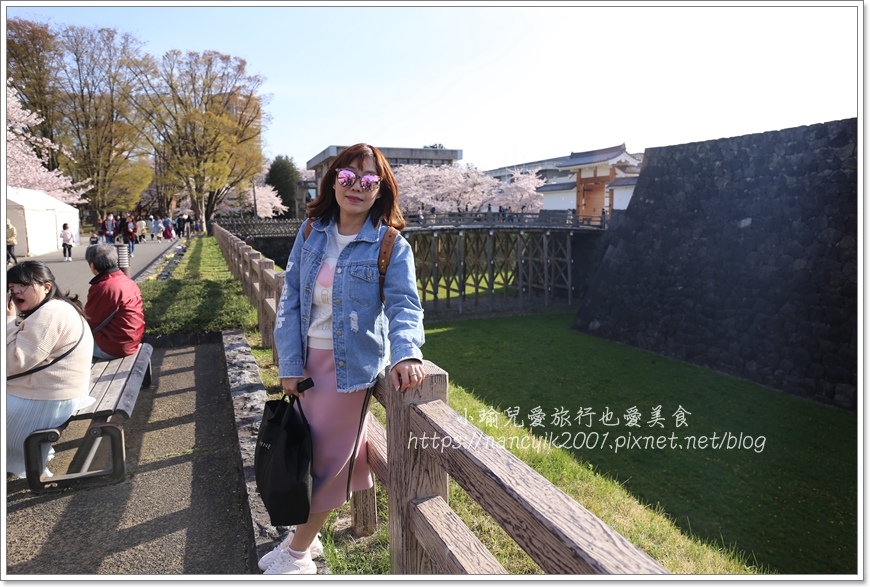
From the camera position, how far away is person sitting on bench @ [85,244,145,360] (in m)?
3.81

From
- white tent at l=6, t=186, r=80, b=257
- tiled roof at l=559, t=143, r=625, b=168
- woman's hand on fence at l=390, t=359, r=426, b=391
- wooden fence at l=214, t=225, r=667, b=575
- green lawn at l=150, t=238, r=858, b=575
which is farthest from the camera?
tiled roof at l=559, t=143, r=625, b=168

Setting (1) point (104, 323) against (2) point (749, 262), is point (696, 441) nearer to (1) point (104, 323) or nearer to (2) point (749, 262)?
(2) point (749, 262)

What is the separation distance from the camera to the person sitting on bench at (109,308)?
3.81 meters

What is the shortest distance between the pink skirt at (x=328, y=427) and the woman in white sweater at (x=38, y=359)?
164 centimetres

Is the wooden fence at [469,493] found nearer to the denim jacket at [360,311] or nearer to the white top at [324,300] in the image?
the denim jacket at [360,311]

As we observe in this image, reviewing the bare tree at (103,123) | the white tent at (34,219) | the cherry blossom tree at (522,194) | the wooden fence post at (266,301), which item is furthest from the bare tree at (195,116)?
the wooden fence post at (266,301)

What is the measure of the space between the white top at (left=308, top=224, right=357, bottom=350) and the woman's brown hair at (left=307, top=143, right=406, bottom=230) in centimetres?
14

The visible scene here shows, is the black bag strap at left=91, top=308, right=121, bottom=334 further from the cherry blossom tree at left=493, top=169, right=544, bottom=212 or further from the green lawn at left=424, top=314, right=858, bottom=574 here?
the cherry blossom tree at left=493, top=169, right=544, bottom=212

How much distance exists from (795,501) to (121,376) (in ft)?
23.0

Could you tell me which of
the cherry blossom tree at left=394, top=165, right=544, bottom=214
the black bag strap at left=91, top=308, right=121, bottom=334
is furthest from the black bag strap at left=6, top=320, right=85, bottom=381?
the cherry blossom tree at left=394, top=165, right=544, bottom=214

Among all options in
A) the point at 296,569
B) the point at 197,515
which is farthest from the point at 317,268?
the point at 197,515

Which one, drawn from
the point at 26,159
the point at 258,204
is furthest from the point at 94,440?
the point at 258,204

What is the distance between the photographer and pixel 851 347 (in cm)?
957

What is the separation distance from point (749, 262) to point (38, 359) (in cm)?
1266
